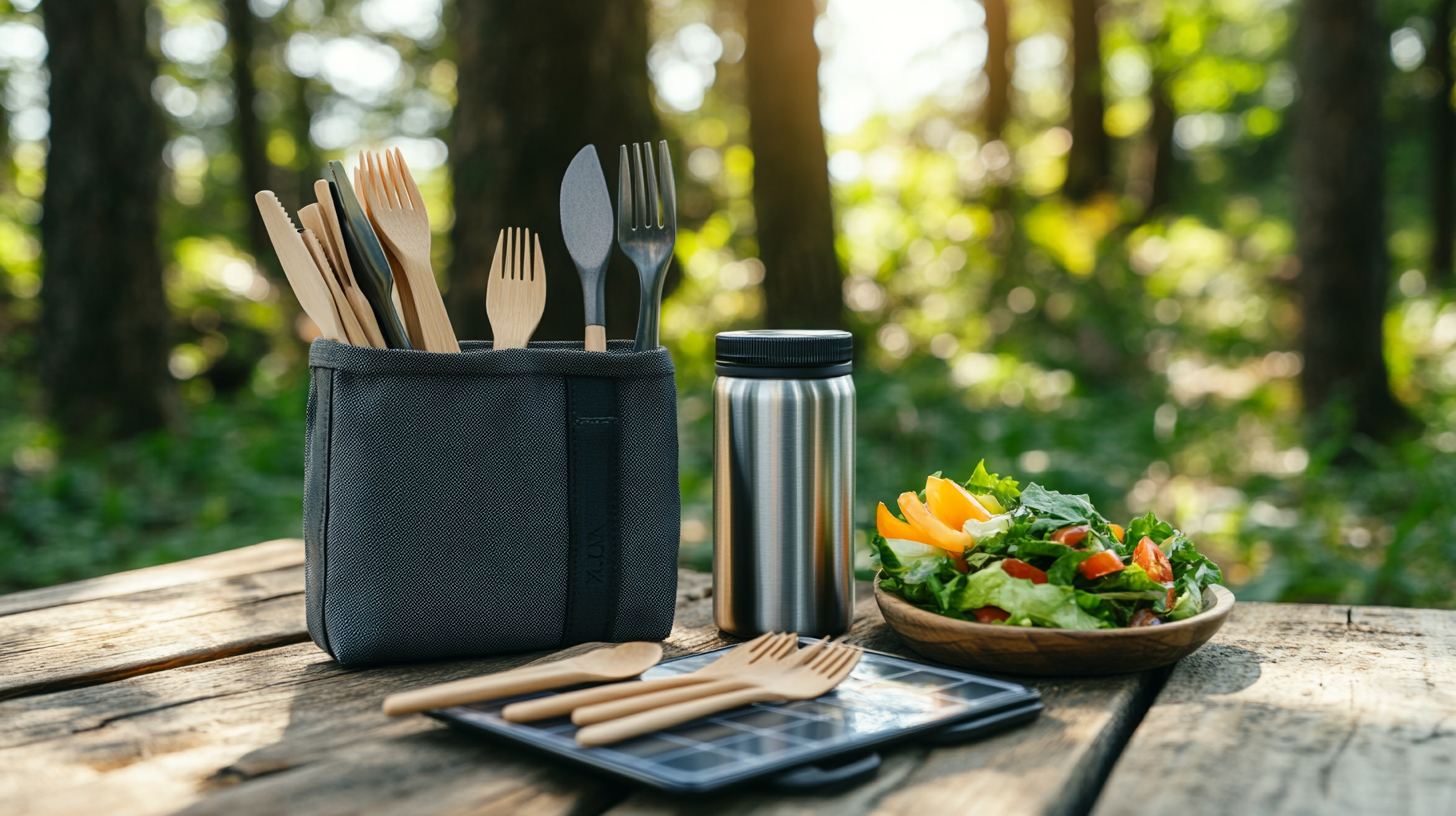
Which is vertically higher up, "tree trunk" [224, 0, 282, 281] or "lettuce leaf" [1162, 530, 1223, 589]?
"tree trunk" [224, 0, 282, 281]

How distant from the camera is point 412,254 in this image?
129cm

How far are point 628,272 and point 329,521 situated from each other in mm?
1851

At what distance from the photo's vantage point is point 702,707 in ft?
3.15

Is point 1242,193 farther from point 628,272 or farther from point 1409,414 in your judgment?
point 628,272

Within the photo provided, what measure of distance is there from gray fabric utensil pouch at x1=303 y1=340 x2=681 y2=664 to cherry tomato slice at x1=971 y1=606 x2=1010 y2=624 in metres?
0.42

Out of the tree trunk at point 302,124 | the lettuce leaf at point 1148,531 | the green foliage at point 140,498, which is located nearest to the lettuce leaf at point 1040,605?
the lettuce leaf at point 1148,531

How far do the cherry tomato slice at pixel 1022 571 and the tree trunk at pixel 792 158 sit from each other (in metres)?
4.45

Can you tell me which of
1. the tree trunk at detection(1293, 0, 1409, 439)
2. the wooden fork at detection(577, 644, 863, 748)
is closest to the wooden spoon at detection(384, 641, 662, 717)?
the wooden fork at detection(577, 644, 863, 748)

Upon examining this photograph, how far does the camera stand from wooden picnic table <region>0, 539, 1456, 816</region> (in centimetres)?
88

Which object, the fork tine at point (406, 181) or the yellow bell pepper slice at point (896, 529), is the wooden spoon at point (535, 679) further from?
the fork tine at point (406, 181)

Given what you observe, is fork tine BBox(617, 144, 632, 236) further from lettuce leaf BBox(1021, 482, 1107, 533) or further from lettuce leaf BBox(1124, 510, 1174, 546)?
lettuce leaf BBox(1124, 510, 1174, 546)

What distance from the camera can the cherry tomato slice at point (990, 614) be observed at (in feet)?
3.97

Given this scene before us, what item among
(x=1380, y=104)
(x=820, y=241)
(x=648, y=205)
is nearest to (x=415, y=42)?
(x=820, y=241)

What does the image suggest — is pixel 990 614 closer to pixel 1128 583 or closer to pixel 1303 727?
pixel 1128 583
